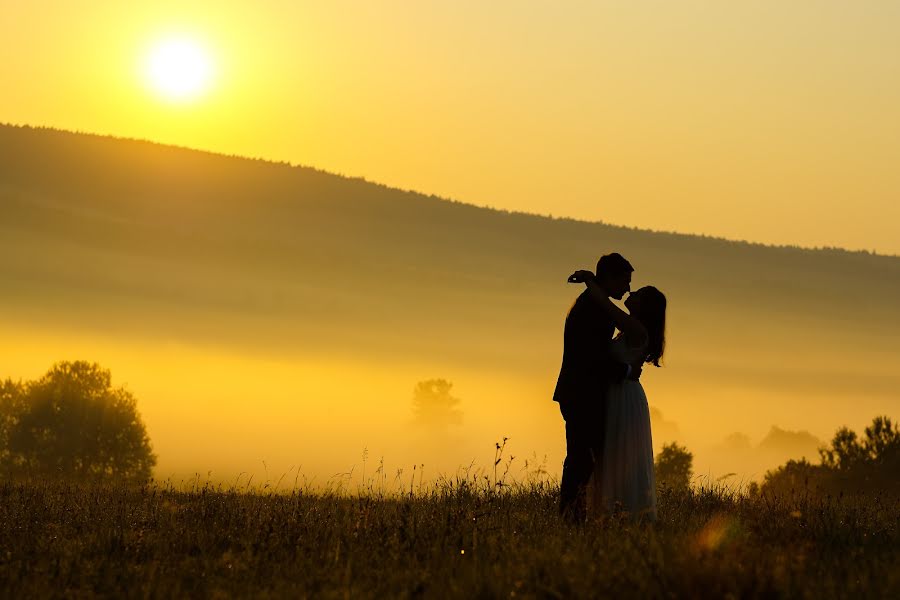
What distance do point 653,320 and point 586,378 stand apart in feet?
2.85

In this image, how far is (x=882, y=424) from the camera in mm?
60094

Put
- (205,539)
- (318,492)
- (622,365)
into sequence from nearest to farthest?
1. (205,539)
2. (622,365)
3. (318,492)

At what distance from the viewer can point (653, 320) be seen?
11516 millimetres

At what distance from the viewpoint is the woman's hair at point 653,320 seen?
37.8ft

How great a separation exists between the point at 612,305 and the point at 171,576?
4702 millimetres

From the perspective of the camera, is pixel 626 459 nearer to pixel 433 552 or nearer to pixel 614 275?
pixel 614 275

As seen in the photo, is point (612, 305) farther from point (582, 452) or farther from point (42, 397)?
point (42, 397)

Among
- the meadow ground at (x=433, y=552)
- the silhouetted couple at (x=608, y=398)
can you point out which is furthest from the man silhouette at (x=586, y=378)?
the meadow ground at (x=433, y=552)

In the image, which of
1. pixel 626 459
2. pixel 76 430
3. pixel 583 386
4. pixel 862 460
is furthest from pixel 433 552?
pixel 76 430

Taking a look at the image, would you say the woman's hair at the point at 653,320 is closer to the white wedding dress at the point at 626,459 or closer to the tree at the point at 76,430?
the white wedding dress at the point at 626,459

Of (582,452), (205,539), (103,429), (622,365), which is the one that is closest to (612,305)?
(622,365)

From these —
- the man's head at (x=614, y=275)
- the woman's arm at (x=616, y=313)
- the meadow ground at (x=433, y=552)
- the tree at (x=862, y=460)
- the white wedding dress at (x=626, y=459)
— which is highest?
the tree at (x=862, y=460)

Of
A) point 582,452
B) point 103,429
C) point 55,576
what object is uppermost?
point 103,429

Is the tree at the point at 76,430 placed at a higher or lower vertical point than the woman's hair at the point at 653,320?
higher
